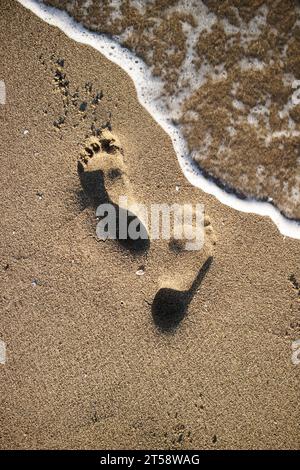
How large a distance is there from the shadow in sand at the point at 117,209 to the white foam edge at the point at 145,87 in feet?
2.51

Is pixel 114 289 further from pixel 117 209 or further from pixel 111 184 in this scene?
pixel 111 184

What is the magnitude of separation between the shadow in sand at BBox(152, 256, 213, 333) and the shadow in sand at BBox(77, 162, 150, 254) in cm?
54

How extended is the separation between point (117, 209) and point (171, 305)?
Answer: 1.17m

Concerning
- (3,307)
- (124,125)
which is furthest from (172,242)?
(3,307)

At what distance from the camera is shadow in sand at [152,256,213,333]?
409 centimetres

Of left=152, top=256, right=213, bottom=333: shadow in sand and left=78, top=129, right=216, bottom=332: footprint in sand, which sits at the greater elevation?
left=78, top=129, right=216, bottom=332: footprint in sand

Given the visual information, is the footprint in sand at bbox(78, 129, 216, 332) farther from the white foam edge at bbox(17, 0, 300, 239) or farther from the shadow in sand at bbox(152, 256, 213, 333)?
the white foam edge at bbox(17, 0, 300, 239)

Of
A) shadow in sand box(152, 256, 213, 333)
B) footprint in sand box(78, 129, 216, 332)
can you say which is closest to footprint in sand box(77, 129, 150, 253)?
footprint in sand box(78, 129, 216, 332)

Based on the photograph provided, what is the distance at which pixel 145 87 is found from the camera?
13.7 feet

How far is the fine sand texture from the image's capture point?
4074 millimetres

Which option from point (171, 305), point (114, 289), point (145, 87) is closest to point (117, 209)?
point (114, 289)

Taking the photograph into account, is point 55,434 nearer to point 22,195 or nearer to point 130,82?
point 22,195

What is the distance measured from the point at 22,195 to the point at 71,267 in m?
0.93

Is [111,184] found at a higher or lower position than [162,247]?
higher
